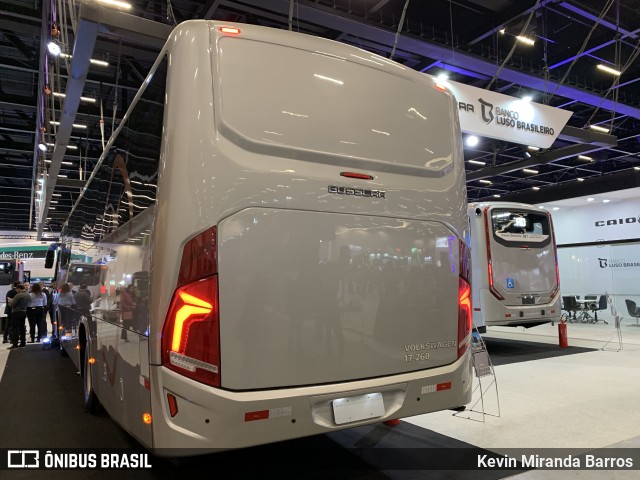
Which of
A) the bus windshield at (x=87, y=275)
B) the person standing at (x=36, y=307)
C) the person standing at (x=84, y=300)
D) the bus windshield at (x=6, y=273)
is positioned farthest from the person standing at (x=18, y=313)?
the bus windshield at (x=6, y=273)

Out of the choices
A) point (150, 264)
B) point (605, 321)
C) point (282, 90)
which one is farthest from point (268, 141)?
point (605, 321)

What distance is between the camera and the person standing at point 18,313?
37.9 ft

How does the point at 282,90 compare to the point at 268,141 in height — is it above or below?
above

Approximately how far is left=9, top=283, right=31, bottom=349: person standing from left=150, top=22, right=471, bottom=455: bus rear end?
1136cm

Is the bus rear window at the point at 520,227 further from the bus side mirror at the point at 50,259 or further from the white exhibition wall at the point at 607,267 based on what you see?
the bus side mirror at the point at 50,259

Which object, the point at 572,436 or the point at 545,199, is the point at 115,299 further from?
the point at 545,199

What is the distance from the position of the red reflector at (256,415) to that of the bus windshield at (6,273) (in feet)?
67.5

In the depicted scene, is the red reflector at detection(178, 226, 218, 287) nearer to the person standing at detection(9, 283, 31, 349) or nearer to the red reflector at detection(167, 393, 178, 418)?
the red reflector at detection(167, 393, 178, 418)

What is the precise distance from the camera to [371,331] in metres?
2.87

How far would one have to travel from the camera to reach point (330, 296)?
107 inches

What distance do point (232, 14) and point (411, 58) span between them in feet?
15.4

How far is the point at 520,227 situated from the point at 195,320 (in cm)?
908

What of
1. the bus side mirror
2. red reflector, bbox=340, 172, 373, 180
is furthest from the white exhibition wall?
the bus side mirror

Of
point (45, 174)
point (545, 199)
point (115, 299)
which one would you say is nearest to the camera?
point (115, 299)
